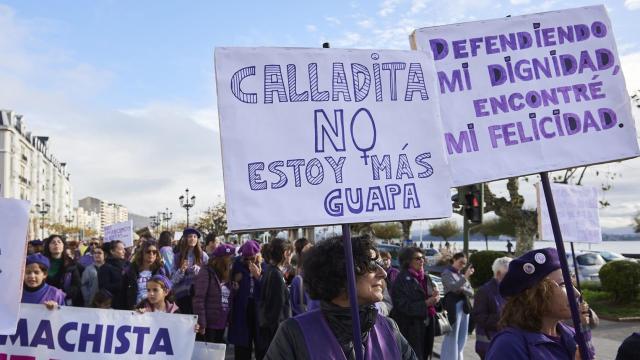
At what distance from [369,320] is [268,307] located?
15.3 ft

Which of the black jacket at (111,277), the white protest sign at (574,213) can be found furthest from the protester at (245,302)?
the white protest sign at (574,213)

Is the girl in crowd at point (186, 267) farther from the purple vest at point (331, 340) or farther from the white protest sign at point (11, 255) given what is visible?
the purple vest at point (331, 340)

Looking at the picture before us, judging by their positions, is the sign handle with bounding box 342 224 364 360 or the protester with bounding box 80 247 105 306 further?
the protester with bounding box 80 247 105 306

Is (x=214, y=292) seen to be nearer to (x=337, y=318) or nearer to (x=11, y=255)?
(x=11, y=255)

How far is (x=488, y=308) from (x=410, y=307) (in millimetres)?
1102

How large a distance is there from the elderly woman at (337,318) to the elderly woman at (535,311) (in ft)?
1.56

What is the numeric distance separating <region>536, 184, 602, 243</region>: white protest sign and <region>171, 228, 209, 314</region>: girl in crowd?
414cm

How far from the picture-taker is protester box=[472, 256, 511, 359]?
6.18 m

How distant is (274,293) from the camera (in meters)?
7.23

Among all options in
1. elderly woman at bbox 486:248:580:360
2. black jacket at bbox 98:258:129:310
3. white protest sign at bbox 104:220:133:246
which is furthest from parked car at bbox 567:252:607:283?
elderly woman at bbox 486:248:580:360

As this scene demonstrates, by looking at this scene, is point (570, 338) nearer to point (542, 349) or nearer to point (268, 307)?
point (542, 349)

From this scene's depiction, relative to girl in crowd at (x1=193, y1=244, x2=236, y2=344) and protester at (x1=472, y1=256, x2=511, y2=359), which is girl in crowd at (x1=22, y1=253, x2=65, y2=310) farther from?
protester at (x1=472, y1=256, x2=511, y2=359)

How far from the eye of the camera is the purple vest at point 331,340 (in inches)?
101

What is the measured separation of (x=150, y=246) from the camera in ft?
23.6
